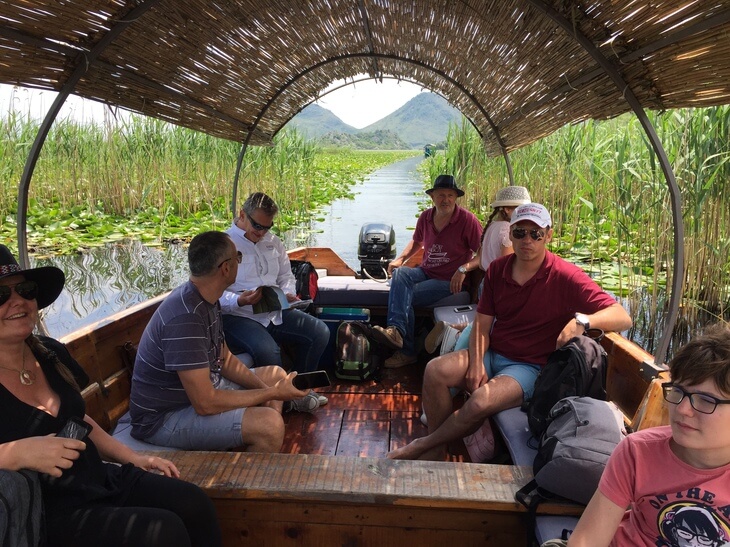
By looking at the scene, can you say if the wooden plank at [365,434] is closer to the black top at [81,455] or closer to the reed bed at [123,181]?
the black top at [81,455]

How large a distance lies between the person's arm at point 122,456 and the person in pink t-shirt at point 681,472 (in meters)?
1.25

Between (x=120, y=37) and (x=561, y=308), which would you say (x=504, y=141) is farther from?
(x=120, y=37)

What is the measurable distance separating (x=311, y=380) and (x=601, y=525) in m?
1.29

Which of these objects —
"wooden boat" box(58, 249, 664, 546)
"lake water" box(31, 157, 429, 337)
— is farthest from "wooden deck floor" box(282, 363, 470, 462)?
"lake water" box(31, 157, 429, 337)

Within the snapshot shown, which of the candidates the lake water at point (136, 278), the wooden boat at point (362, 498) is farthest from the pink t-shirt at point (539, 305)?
the lake water at point (136, 278)

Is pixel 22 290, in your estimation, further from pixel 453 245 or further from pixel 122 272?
pixel 122 272

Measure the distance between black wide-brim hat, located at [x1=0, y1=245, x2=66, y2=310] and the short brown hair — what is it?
1726mm

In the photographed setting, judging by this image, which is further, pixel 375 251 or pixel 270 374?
pixel 375 251

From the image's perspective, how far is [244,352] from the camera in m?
3.15

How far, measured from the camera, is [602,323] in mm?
2312

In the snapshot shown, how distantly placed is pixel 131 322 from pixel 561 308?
216cm

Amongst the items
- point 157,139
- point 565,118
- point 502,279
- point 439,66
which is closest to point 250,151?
point 157,139

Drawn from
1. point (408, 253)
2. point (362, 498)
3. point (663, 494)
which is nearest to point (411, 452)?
point (362, 498)

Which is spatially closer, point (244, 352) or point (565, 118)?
point (244, 352)
